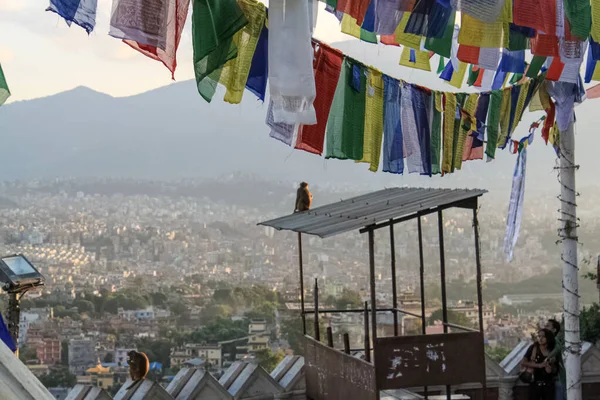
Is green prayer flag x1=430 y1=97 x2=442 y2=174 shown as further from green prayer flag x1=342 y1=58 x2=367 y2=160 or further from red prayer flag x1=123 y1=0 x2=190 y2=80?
red prayer flag x1=123 y1=0 x2=190 y2=80

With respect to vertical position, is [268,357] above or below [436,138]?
below

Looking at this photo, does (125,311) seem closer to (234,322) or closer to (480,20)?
(234,322)

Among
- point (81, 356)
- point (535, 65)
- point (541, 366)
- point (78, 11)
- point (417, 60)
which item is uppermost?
point (417, 60)

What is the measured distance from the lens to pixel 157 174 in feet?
107

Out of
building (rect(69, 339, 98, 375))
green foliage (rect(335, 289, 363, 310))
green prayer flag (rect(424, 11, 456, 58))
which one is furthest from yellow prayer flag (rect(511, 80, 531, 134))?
green foliage (rect(335, 289, 363, 310))

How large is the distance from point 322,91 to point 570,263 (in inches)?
148

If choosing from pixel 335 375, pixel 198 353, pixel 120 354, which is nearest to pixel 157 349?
pixel 120 354

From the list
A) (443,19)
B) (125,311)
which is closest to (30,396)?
(443,19)

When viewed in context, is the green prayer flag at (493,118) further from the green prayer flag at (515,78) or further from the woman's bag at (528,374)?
the woman's bag at (528,374)

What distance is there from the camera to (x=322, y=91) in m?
7.40

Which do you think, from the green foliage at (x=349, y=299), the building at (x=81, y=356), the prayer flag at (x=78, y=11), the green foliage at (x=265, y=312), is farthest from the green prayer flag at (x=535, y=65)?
the green foliage at (x=265, y=312)

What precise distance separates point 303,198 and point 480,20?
3.53 metres

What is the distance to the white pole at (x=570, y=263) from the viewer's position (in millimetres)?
9094

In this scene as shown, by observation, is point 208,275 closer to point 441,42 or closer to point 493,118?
point 493,118
